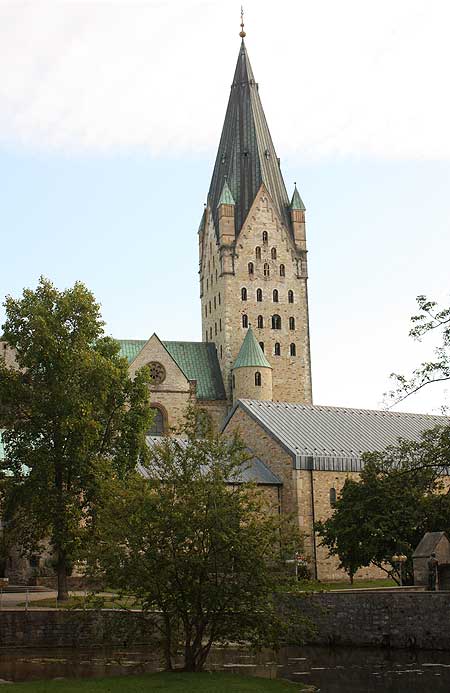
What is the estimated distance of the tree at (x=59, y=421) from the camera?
39500mm

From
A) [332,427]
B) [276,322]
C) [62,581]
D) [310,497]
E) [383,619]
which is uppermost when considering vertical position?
[276,322]

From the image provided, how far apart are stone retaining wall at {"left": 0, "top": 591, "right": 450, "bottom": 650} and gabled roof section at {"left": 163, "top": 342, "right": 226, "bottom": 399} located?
49.2 m

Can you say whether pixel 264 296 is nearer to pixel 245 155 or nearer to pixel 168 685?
pixel 245 155

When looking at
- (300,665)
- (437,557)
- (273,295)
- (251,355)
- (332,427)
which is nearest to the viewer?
(300,665)

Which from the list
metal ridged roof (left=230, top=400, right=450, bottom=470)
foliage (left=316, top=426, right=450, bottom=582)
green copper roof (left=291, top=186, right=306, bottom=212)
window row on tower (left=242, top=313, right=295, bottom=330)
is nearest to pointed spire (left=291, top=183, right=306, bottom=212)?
green copper roof (left=291, top=186, right=306, bottom=212)

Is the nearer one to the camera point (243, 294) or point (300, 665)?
point (300, 665)

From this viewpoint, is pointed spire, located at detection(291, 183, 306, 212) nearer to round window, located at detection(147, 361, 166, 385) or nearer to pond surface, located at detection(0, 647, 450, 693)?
round window, located at detection(147, 361, 166, 385)

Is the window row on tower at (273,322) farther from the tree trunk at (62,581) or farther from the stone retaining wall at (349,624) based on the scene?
the stone retaining wall at (349,624)

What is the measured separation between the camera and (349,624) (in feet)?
114

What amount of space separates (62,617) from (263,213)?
62.2m

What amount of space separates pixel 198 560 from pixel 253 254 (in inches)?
2662

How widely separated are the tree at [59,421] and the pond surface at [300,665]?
22.5 feet

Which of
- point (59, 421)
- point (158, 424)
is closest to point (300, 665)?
point (59, 421)

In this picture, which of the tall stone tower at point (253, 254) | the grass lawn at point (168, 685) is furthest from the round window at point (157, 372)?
the grass lawn at point (168, 685)
